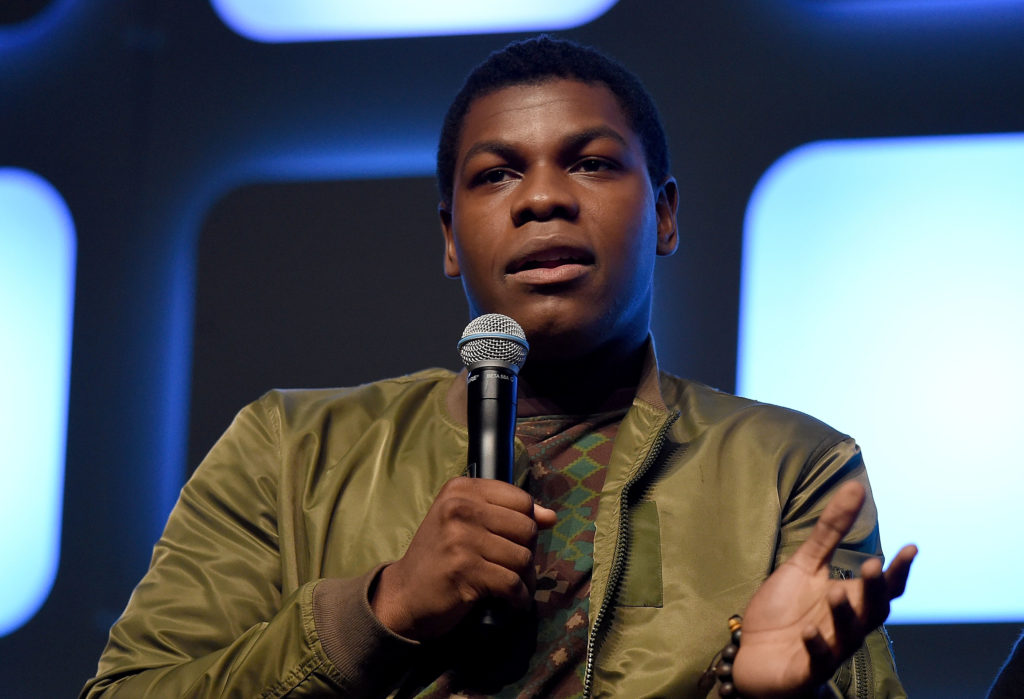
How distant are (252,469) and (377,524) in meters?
0.22

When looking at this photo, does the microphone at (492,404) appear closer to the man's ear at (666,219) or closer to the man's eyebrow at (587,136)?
the man's eyebrow at (587,136)

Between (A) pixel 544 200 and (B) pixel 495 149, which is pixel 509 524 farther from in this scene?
(B) pixel 495 149

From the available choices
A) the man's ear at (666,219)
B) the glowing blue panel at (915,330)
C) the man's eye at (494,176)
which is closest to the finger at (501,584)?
the man's eye at (494,176)

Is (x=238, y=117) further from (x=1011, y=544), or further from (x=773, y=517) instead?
(x=1011, y=544)

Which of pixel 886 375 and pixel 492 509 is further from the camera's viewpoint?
pixel 886 375

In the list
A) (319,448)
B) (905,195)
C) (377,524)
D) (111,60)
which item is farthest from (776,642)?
(111,60)

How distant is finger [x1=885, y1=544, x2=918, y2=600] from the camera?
40.2 inches

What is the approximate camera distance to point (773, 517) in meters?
1.52

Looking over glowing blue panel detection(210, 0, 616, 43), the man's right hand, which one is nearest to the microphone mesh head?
the man's right hand

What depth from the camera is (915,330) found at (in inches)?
83.8

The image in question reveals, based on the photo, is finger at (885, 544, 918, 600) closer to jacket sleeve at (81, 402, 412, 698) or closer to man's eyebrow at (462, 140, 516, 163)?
jacket sleeve at (81, 402, 412, 698)

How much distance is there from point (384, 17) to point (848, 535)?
1524 mm

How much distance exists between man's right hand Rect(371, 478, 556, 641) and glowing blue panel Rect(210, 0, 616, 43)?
1396 millimetres

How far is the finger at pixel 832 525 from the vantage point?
1041 mm
